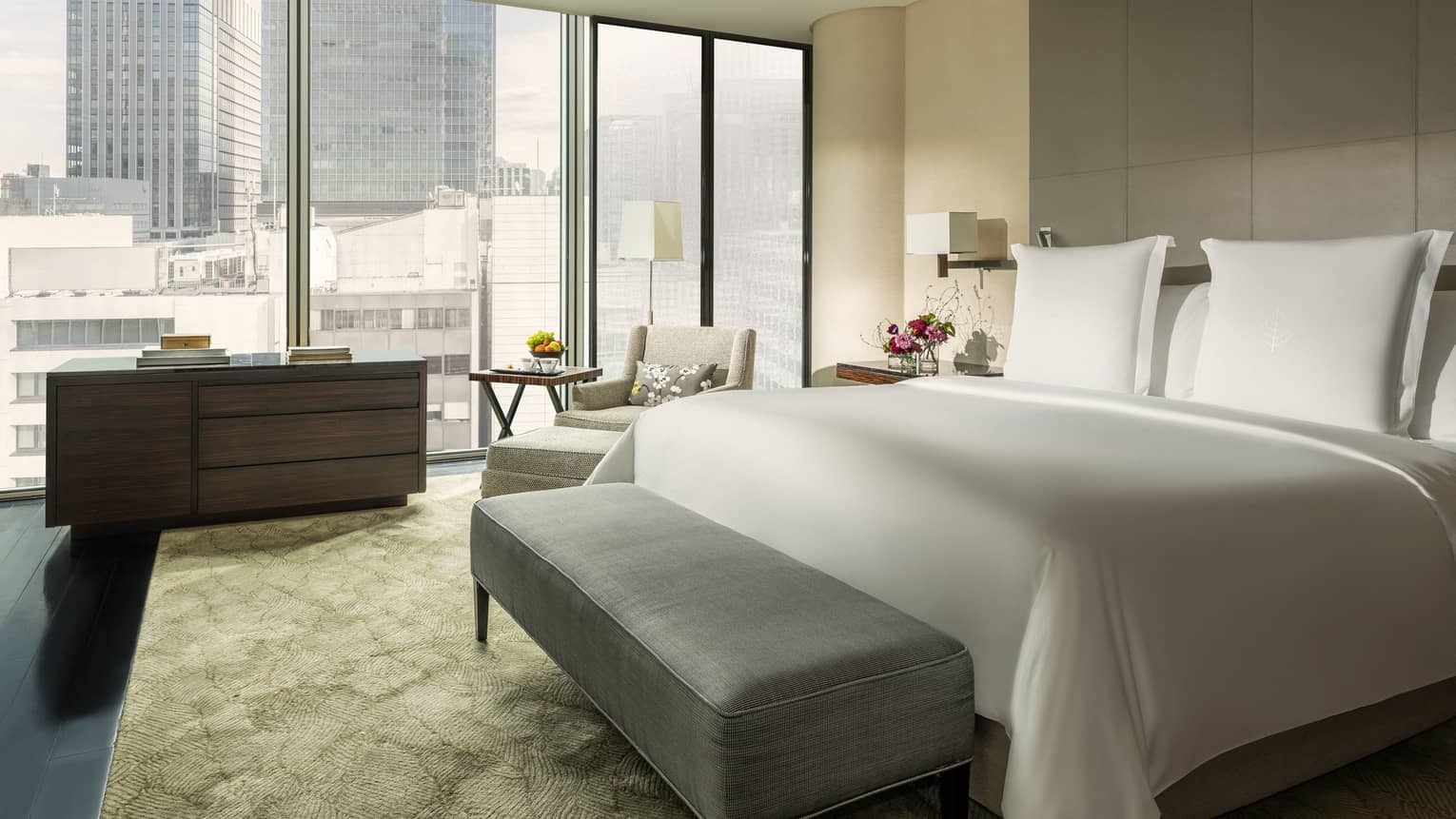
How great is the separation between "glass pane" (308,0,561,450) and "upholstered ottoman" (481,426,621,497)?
154cm

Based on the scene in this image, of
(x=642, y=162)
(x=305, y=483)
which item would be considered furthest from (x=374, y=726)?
(x=642, y=162)

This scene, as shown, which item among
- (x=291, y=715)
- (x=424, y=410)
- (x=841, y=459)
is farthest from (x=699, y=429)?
(x=424, y=410)

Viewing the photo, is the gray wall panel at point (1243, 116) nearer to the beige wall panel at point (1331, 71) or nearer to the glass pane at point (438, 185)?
the beige wall panel at point (1331, 71)

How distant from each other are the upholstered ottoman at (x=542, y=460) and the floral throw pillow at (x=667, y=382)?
0.60 metres

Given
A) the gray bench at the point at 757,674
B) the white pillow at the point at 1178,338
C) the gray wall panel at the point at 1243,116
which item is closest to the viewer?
the gray bench at the point at 757,674

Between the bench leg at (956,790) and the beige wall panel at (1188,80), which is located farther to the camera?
the beige wall panel at (1188,80)

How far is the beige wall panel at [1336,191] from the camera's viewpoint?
314 cm

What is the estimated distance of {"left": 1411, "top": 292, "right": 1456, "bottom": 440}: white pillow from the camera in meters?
2.70

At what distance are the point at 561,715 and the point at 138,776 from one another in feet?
2.96

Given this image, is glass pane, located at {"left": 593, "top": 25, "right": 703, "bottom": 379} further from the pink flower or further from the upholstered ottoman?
the upholstered ottoman

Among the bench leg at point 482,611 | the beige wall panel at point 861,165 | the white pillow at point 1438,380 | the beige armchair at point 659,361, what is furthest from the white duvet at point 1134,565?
the beige wall panel at point 861,165

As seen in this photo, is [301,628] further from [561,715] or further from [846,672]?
[846,672]

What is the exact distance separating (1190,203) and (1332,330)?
4.25ft

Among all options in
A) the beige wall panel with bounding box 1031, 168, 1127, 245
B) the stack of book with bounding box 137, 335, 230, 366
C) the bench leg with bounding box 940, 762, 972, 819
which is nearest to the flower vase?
the beige wall panel with bounding box 1031, 168, 1127, 245
